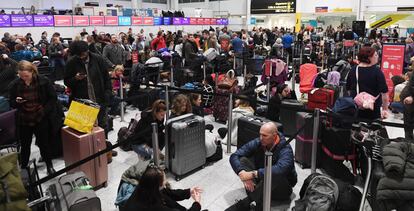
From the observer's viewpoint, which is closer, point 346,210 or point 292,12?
point 346,210

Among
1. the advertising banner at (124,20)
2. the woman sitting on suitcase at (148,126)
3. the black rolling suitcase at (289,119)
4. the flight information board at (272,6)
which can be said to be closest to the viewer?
the woman sitting on suitcase at (148,126)

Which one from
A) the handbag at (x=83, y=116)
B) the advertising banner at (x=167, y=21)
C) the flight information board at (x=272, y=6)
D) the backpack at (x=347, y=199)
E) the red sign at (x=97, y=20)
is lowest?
the backpack at (x=347, y=199)

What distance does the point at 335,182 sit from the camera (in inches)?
140

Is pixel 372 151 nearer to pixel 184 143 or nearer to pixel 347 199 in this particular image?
pixel 347 199

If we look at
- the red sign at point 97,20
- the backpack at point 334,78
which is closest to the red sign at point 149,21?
the red sign at point 97,20

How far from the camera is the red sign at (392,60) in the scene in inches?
345

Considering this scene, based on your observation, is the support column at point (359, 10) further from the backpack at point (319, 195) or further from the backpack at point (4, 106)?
the backpack at point (4, 106)

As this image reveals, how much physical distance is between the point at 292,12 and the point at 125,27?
14556 millimetres

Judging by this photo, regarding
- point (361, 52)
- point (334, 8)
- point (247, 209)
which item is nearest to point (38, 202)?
point (247, 209)

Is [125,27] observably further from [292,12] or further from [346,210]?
[346,210]

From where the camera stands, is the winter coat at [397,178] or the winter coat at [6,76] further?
the winter coat at [6,76]

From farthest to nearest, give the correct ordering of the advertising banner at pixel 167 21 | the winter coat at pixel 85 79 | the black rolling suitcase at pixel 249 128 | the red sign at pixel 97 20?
1. the advertising banner at pixel 167 21
2. the red sign at pixel 97 20
3. the black rolling suitcase at pixel 249 128
4. the winter coat at pixel 85 79

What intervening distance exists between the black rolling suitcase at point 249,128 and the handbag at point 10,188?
3.20m

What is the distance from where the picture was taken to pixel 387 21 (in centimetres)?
2656
